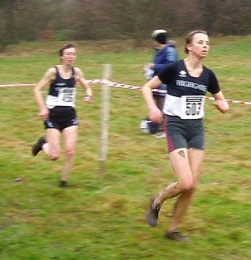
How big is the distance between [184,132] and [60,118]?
2.26 meters

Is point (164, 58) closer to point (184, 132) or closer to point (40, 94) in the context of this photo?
point (40, 94)

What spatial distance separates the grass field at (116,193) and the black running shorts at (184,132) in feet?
3.21

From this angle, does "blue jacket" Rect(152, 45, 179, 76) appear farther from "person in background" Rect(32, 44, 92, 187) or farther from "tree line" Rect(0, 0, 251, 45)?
"tree line" Rect(0, 0, 251, 45)

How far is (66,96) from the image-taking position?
7973mm

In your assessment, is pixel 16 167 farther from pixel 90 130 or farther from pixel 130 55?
pixel 130 55

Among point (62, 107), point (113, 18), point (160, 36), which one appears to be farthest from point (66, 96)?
point (113, 18)

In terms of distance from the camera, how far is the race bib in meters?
7.95

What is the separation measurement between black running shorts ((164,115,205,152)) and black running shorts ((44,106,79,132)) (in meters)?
2.07

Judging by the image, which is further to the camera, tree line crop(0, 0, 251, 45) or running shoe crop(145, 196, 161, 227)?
tree line crop(0, 0, 251, 45)

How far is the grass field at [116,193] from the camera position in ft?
20.5

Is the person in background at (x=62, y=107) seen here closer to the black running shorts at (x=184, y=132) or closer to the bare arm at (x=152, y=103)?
the bare arm at (x=152, y=103)

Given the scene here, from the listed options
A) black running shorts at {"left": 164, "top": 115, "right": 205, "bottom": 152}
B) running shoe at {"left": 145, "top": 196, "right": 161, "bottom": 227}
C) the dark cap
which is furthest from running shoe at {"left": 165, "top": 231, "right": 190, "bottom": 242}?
the dark cap

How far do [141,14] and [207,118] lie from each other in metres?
13.1

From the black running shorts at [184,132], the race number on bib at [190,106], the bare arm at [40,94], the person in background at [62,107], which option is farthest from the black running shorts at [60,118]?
the race number on bib at [190,106]
